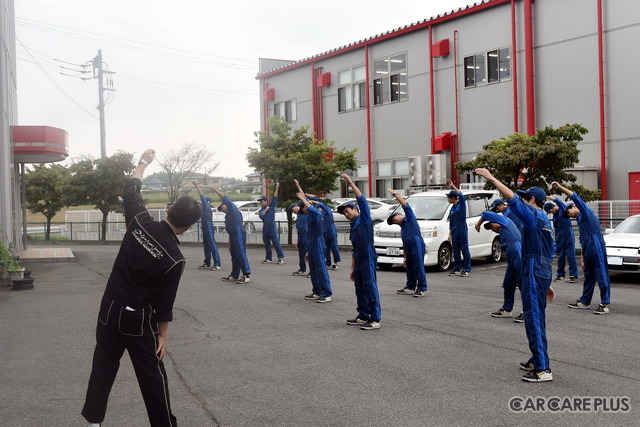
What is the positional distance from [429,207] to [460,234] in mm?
2000

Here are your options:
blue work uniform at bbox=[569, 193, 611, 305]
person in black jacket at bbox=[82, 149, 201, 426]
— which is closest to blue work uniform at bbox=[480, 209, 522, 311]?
blue work uniform at bbox=[569, 193, 611, 305]

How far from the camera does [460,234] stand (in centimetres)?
1546

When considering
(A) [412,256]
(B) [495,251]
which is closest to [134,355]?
(A) [412,256]

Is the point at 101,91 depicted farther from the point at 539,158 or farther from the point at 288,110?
the point at 539,158

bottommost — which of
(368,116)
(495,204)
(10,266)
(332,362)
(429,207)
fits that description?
(332,362)

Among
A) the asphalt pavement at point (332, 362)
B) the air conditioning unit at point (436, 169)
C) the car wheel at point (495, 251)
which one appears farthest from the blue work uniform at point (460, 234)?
the air conditioning unit at point (436, 169)

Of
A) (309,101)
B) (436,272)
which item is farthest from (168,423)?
(309,101)

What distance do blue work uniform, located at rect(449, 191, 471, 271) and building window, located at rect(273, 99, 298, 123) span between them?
21144 millimetres

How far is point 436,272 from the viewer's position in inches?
647

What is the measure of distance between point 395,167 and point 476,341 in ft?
72.9

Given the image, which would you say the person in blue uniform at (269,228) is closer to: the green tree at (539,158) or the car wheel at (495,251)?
the car wheel at (495,251)

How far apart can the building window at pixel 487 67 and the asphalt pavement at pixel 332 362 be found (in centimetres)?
1441

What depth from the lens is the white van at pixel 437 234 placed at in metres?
16.4

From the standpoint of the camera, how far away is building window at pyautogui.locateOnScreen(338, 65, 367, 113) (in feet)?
104
